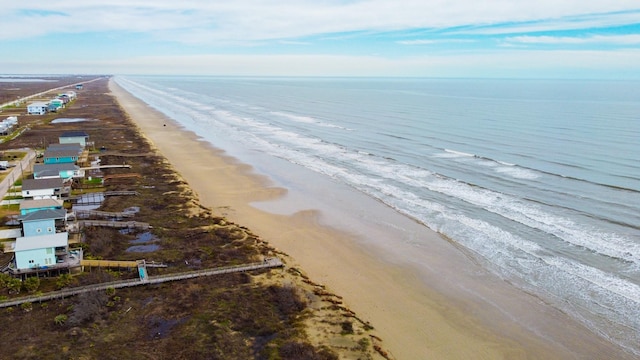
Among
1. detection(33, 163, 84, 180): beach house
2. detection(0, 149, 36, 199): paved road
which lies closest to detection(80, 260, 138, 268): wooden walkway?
detection(0, 149, 36, 199): paved road

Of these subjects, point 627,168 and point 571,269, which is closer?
point 571,269

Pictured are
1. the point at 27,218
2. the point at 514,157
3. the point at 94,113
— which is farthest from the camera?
the point at 94,113

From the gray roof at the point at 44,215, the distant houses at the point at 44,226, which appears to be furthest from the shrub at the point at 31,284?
the gray roof at the point at 44,215

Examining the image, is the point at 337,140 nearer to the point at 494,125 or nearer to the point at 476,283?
the point at 494,125

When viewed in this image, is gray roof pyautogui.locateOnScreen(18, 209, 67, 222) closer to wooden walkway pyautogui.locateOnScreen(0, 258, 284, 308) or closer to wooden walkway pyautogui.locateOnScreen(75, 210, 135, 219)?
wooden walkway pyautogui.locateOnScreen(75, 210, 135, 219)

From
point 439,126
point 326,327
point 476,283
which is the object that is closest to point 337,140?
point 439,126

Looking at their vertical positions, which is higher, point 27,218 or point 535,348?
point 27,218
